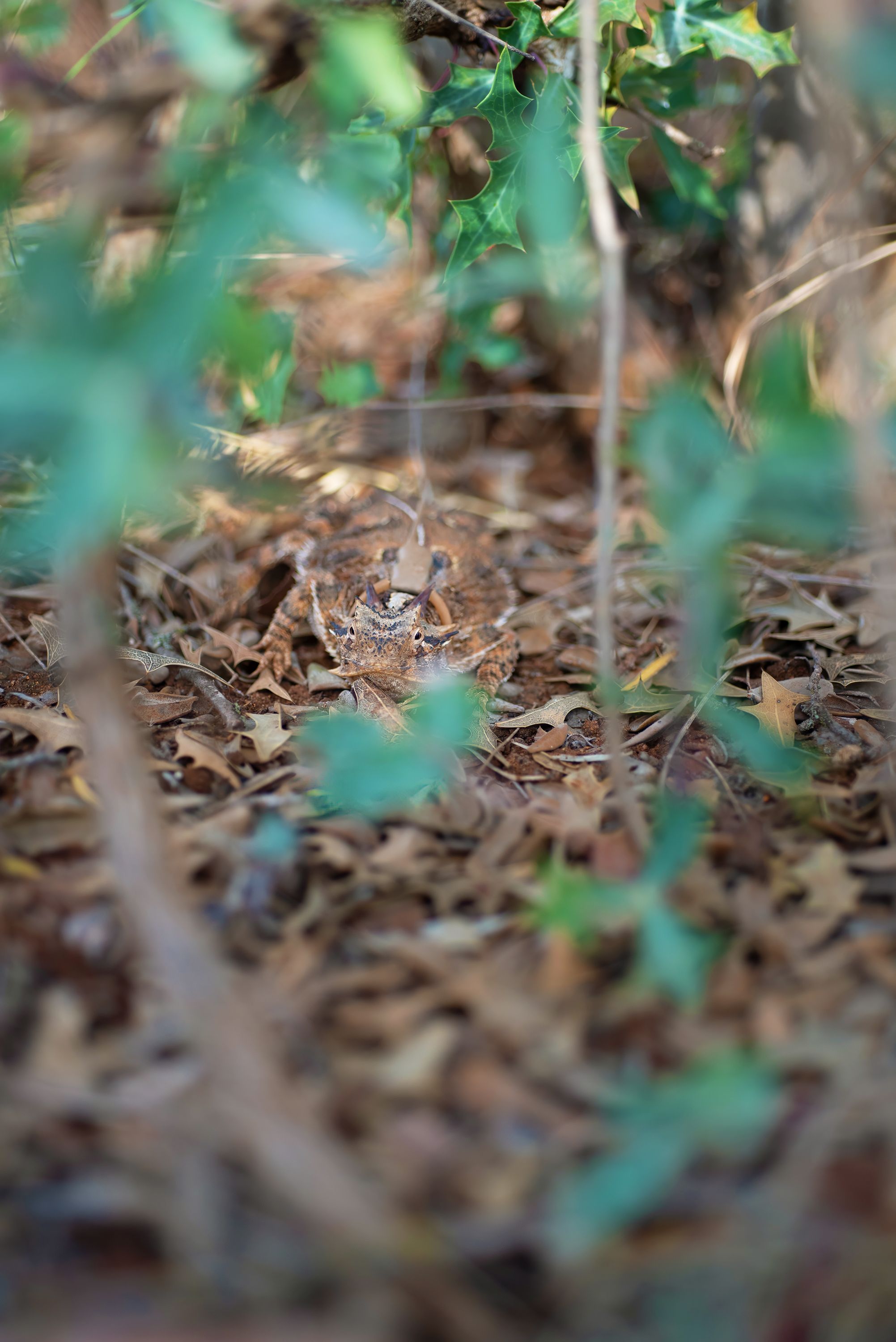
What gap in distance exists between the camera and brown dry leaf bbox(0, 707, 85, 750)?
7.88 feet

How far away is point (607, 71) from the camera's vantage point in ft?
10.7

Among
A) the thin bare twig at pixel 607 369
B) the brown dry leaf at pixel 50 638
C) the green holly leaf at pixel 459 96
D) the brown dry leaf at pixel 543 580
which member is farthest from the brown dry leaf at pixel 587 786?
the green holly leaf at pixel 459 96

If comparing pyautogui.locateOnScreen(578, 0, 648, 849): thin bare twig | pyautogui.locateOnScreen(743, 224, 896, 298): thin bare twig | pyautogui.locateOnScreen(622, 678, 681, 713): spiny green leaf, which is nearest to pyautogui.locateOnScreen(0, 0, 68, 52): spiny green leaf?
pyautogui.locateOnScreen(578, 0, 648, 849): thin bare twig

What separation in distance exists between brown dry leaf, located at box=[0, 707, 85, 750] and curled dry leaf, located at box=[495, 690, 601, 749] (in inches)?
52.9

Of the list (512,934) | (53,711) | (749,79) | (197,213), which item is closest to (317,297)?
(749,79)

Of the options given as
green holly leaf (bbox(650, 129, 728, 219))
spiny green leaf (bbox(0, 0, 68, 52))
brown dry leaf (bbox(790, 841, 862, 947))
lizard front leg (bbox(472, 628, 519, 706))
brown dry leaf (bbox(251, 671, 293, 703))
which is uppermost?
spiny green leaf (bbox(0, 0, 68, 52))

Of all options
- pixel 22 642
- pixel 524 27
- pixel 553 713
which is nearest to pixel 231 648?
pixel 22 642

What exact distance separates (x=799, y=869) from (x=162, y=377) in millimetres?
1688

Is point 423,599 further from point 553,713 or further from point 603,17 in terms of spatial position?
point 603,17

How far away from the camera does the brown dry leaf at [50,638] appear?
2961mm

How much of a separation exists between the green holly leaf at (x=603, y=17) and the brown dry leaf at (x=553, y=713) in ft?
7.33

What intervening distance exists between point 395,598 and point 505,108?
1762 mm

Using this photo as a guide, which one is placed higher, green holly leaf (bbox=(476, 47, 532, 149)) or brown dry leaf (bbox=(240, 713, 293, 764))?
green holly leaf (bbox=(476, 47, 532, 149))

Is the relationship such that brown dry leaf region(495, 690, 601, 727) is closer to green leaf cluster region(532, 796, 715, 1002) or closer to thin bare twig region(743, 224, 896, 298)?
green leaf cluster region(532, 796, 715, 1002)
